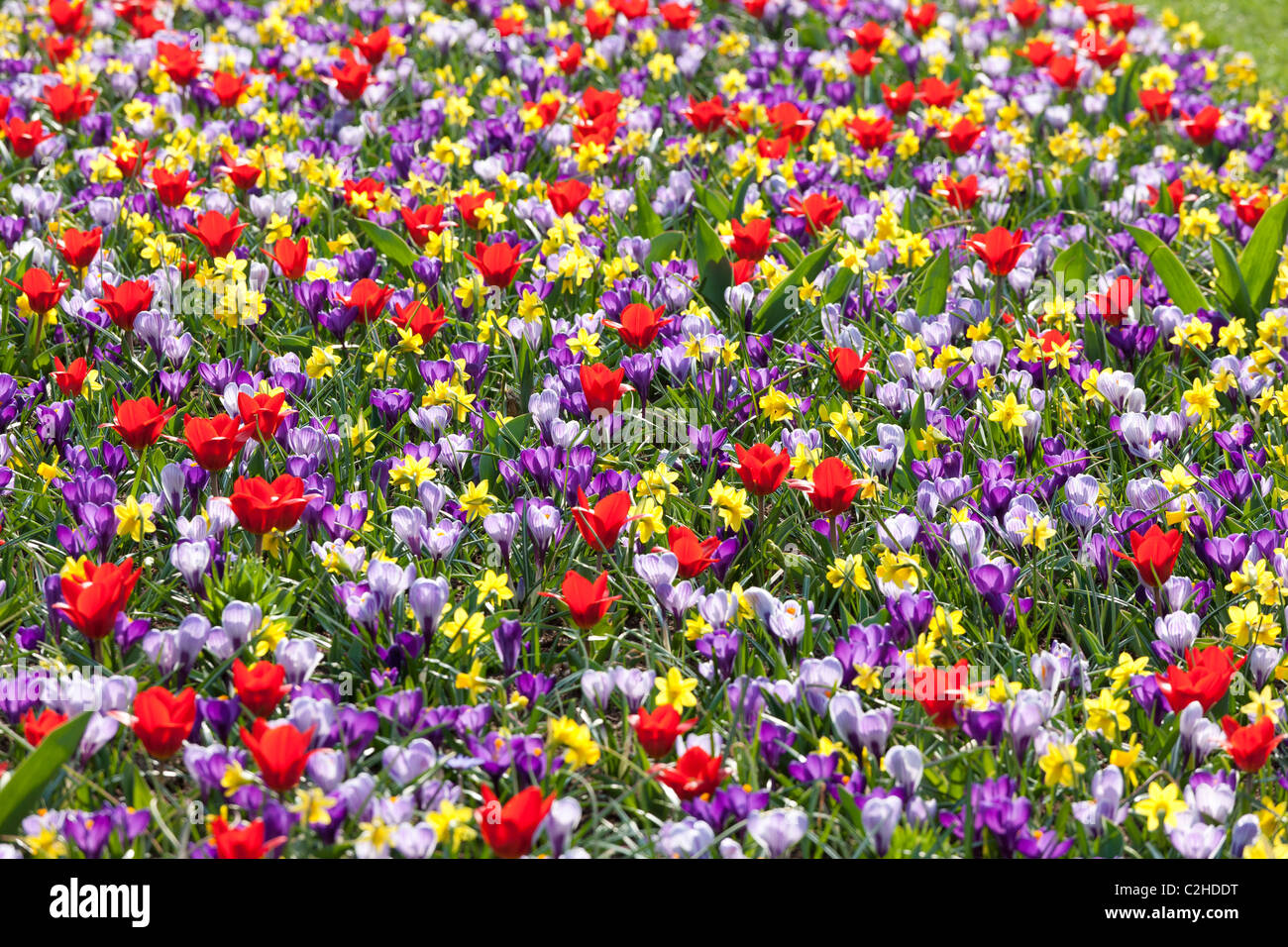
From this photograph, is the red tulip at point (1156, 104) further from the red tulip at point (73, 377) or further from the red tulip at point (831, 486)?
the red tulip at point (73, 377)

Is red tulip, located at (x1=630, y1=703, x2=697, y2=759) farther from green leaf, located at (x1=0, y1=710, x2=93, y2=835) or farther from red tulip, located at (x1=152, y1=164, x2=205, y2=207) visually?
red tulip, located at (x1=152, y1=164, x2=205, y2=207)

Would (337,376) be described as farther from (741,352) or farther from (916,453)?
(916,453)

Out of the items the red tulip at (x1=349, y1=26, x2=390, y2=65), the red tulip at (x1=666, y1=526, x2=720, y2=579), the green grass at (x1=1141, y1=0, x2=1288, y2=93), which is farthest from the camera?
Result: the green grass at (x1=1141, y1=0, x2=1288, y2=93)

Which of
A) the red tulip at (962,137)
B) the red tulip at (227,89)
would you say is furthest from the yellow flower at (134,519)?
the red tulip at (962,137)

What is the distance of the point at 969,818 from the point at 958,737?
235 millimetres

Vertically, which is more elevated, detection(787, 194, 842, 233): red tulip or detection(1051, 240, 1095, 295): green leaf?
detection(787, 194, 842, 233): red tulip

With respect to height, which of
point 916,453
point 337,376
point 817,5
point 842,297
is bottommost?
point 916,453

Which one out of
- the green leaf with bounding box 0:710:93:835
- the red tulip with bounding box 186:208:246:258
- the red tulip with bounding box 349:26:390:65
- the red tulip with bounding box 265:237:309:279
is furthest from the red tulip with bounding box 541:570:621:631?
the red tulip with bounding box 349:26:390:65

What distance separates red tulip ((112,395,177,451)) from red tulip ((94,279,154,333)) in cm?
51

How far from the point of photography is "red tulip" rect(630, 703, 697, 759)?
6.93 ft

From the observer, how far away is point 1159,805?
6.70 ft

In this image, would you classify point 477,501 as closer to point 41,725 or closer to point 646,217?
point 41,725
